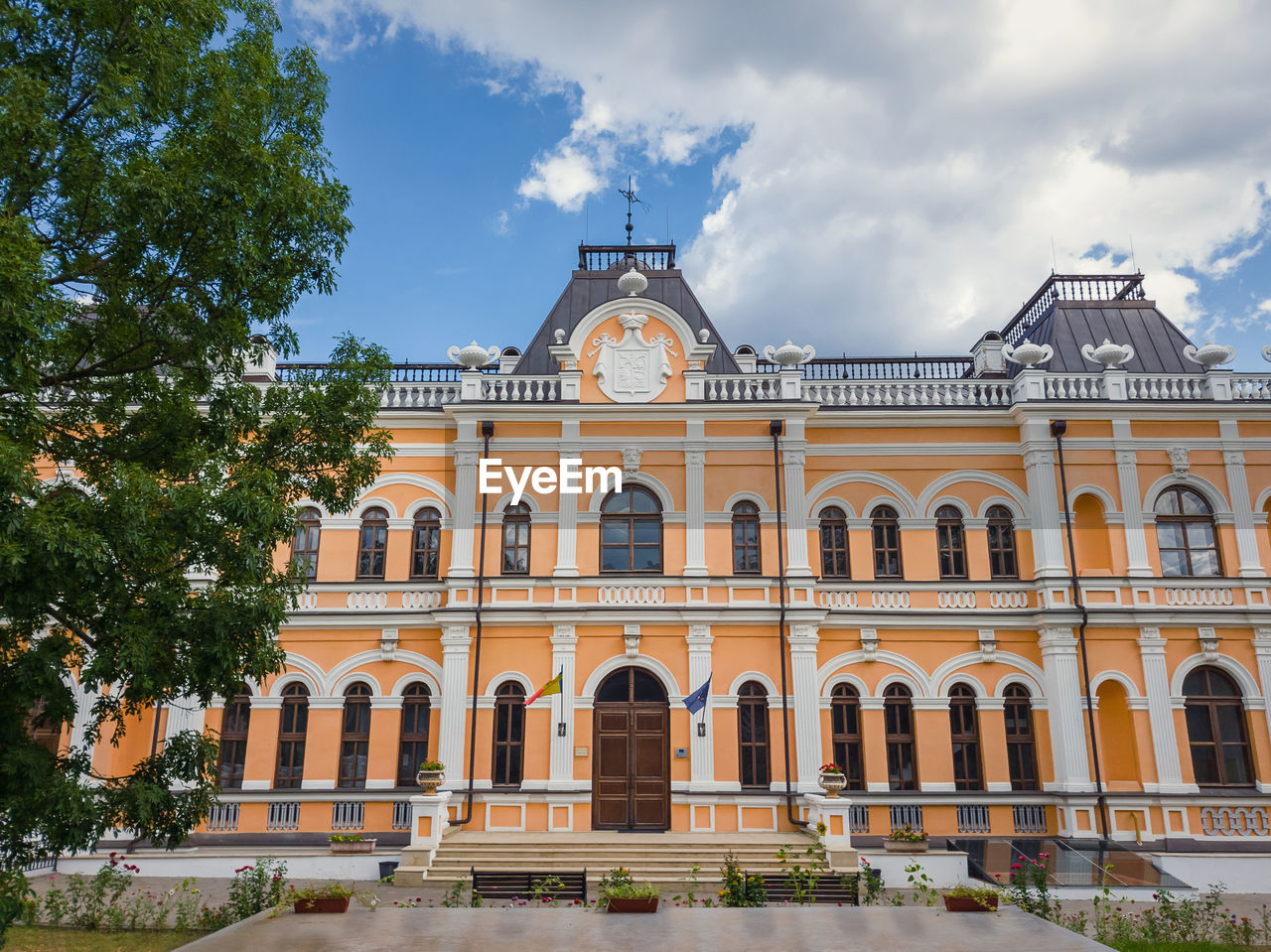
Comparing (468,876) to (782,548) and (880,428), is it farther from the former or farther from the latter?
(880,428)

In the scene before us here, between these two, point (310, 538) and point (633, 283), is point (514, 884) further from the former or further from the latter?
point (633, 283)

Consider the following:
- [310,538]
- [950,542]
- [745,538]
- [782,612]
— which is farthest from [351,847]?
[950,542]

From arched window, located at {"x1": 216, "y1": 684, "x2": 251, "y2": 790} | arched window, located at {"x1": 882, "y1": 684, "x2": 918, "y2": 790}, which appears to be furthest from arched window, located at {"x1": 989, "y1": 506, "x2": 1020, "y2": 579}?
arched window, located at {"x1": 216, "y1": 684, "x2": 251, "y2": 790}

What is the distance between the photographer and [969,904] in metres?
10.9

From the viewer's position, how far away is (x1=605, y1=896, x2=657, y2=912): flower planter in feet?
35.1

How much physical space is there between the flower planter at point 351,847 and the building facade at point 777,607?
4.28ft

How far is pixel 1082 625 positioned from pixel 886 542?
14.3 feet

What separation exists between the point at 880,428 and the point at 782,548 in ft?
12.5

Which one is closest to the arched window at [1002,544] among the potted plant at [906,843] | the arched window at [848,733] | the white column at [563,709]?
the arched window at [848,733]

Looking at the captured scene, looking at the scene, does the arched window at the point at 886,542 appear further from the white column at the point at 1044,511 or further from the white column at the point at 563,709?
the white column at the point at 563,709

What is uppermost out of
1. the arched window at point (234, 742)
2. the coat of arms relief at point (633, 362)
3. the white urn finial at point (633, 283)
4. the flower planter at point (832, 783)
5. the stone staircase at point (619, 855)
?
the white urn finial at point (633, 283)

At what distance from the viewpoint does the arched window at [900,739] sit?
18781mm

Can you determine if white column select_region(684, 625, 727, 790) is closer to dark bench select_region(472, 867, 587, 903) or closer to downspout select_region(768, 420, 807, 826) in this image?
downspout select_region(768, 420, 807, 826)

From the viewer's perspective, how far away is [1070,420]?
20.3m
